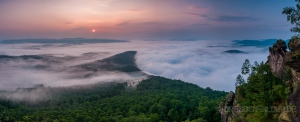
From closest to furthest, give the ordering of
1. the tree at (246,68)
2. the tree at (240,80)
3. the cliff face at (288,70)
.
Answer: the cliff face at (288,70)
the tree at (246,68)
the tree at (240,80)

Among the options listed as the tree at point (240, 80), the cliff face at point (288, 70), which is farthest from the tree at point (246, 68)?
the cliff face at point (288, 70)

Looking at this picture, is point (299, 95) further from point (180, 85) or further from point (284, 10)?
point (180, 85)

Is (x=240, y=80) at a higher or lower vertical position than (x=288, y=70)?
lower

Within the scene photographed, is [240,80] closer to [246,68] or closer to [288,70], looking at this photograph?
[246,68]

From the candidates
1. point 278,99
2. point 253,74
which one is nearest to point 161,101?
point 253,74

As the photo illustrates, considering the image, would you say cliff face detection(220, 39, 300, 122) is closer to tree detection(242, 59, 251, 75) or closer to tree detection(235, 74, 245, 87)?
tree detection(235, 74, 245, 87)

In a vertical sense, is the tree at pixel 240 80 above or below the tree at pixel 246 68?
below

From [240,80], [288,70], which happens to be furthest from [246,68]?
[288,70]

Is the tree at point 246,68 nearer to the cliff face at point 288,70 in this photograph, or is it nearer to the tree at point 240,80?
the tree at point 240,80

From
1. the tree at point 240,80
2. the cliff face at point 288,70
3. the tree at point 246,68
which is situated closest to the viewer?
the cliff face at point 288,70
